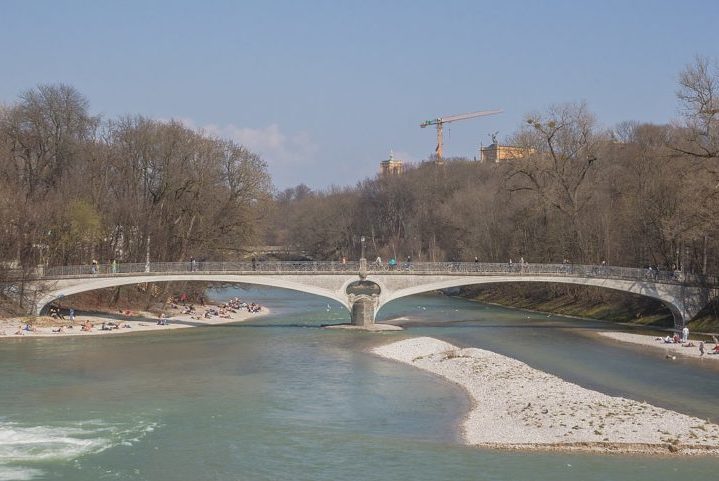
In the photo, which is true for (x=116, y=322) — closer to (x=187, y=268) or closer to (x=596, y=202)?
(x=187, y=268)

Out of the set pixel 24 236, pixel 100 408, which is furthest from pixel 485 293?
pixel 100 408

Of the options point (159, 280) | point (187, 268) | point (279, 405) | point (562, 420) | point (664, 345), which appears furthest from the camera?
point (187, 268)

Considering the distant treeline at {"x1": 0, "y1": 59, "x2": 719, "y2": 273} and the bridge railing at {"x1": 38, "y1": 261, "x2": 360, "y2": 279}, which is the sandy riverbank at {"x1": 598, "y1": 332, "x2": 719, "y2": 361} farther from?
the bridge railing at {"x1": 38, "y1": 261, "x2": 360, "y2": 279}

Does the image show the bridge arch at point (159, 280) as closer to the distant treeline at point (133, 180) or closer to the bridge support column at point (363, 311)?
the bridge support column at point (363, 311)

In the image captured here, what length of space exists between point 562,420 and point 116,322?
37655mm

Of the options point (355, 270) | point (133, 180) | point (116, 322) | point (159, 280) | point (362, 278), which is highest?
point (133, 180)

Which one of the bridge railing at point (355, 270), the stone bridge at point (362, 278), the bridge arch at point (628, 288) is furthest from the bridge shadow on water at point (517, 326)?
the bridge railing at point (355, 270)

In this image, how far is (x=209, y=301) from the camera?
80.7m

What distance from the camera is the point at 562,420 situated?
28.6 m

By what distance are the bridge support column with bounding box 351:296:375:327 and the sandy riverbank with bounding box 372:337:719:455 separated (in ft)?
61.8

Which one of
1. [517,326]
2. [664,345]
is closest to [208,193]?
[517,326]

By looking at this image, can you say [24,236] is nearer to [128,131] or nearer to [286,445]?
[128,131]

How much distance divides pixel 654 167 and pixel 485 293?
29.4 m

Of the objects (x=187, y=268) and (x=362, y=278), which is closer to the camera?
(x=362, y=278)
